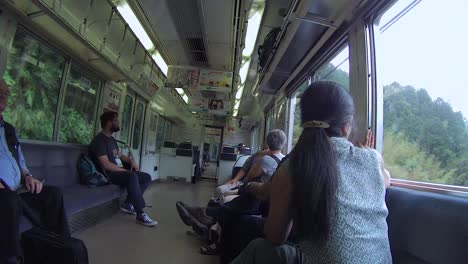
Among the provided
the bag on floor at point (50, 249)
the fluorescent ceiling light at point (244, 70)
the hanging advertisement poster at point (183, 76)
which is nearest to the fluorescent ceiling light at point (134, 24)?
the hanging advertisement poster at point (183, 76)

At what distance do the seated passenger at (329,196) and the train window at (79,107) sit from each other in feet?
12.4

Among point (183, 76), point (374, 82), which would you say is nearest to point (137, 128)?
point (183, 76)

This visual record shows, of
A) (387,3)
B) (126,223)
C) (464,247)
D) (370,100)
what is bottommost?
(126,223)

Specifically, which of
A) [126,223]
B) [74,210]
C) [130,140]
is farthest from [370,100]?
[130,140]

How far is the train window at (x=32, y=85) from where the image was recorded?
2.89 m

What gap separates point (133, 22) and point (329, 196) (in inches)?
147

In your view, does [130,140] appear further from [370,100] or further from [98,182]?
[370,100]

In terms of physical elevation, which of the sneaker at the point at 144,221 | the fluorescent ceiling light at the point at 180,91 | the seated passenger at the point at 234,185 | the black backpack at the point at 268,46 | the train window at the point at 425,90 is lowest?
the sneaker at the point at 144,221

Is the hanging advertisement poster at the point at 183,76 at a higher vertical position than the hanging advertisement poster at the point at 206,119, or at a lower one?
lower

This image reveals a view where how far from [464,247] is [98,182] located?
3618 millimetres

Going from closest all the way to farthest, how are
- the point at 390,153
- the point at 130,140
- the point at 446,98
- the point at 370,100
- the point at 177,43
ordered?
1. the point at 446,98
2. the point at 390,153
3. the point at 370,100
4. the point at 177,43
5. the point at 130,140

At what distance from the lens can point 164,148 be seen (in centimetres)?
948

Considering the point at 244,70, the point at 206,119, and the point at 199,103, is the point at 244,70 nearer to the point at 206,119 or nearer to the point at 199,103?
the point at 199,103

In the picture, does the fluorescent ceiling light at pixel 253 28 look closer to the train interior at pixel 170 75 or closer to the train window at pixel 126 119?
the train interior at pixel 170 75
